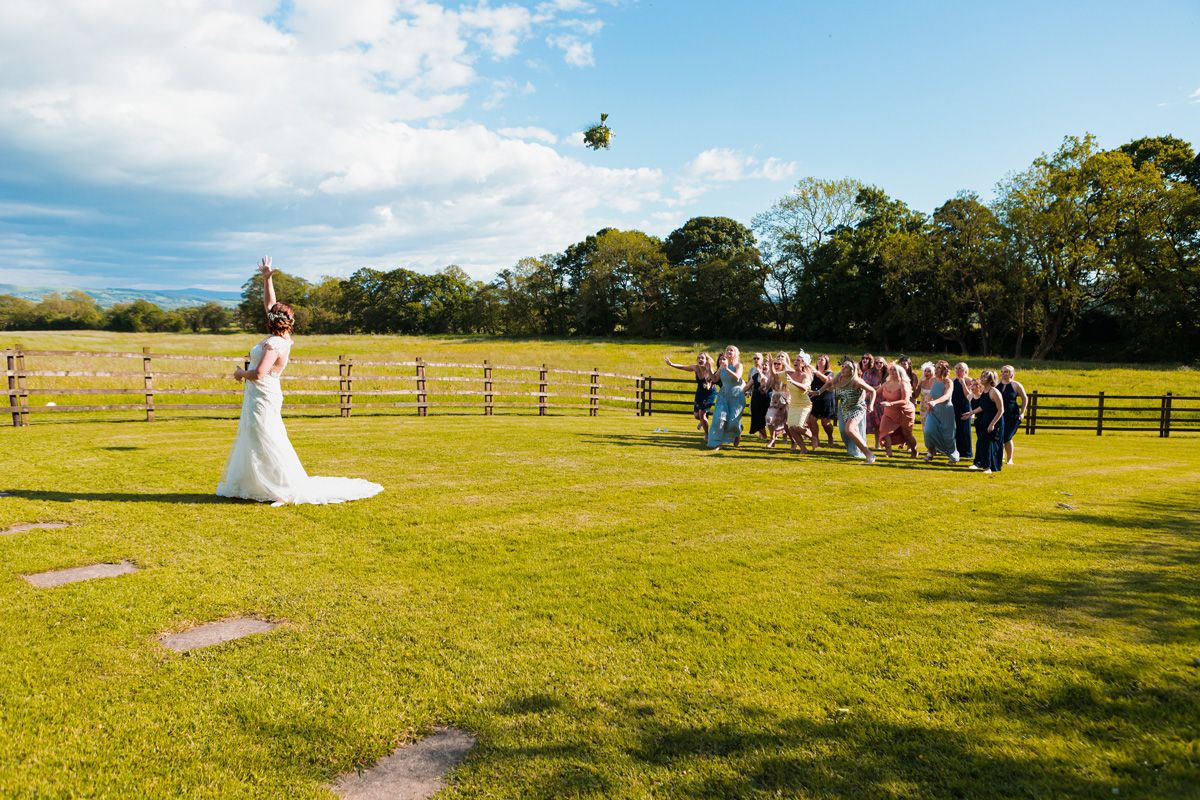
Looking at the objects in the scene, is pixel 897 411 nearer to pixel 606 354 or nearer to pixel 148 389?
pixel 148 389

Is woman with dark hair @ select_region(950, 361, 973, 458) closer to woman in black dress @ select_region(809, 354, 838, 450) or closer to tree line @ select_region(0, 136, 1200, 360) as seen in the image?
woman in black dress @ select_region(809, 354, 838, 450)

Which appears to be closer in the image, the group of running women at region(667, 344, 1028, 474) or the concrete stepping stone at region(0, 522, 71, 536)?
the concrete stepping stone at region(0, 522, 71, 536)

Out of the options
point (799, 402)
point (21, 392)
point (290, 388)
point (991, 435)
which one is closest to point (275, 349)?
point (799, 402)

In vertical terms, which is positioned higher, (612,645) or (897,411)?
(897,411)

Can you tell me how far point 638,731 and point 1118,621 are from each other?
11.8ft

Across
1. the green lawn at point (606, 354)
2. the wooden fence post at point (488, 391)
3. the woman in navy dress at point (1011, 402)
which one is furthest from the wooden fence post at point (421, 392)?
the woman in navy dress at point (1011, 402)

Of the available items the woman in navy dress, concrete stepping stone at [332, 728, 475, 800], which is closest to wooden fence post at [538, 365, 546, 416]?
the woman in navy dress

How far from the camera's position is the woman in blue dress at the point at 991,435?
11152mm

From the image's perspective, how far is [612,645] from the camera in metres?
4.08

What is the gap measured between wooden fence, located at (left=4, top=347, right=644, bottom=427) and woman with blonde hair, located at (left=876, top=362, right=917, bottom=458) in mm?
10011

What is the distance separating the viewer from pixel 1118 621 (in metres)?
4.57

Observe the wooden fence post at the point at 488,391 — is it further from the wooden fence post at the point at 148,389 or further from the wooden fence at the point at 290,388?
the wooden fence post at the point at 148,389

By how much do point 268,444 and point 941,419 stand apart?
11027 mm

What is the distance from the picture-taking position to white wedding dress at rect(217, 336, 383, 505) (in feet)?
23.9
